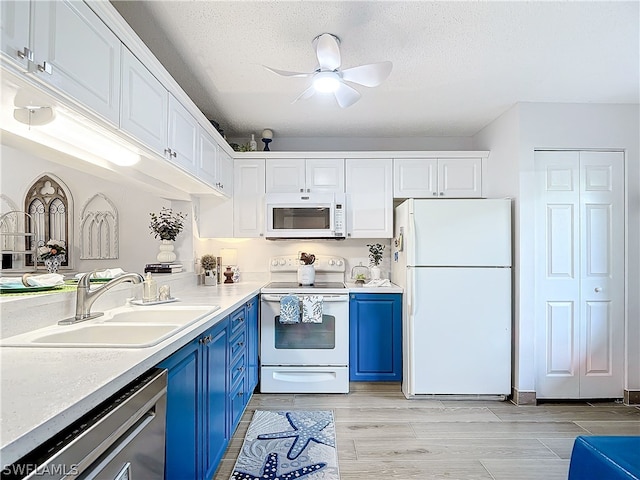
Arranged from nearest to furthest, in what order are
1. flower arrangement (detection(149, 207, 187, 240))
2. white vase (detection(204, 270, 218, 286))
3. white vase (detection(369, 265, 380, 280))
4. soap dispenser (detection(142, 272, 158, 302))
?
soap dispenser (detection(142, 272, 158, 302))
flower arrangement (detection(149, 207, 187, 240))
white vase (detection(204, 270, 218, 286))
white vase (detection(369, 265, 380, 280))

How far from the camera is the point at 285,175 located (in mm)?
3590

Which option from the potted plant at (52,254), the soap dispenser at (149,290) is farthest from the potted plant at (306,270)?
the potted plant at (52,254)

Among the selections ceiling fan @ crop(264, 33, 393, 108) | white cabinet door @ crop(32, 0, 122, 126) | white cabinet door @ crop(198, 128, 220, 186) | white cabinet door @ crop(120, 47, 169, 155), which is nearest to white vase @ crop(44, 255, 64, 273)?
white cabinet door @ crop(120, 47, 169, 155)

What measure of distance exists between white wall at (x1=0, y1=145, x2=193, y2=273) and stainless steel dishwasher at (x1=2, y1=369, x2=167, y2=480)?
1156 millimetres

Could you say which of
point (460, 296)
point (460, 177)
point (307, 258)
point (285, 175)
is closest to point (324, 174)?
point (285, 175)

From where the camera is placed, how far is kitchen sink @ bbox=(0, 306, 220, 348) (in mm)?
1277

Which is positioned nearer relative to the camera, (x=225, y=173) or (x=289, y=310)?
(x=289, y=310)

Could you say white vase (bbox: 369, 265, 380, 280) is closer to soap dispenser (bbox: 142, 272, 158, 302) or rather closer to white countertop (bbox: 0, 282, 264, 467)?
soap dispenser (bbox: 142, 272, 158, 302)

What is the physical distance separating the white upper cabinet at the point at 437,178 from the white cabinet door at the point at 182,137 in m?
1.93

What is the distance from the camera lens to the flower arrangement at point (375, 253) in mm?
3801

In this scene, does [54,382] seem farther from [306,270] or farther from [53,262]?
[306,270]

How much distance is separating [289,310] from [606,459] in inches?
84.8

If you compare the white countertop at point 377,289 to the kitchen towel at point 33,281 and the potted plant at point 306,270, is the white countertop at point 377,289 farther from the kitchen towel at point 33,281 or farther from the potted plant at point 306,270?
the kitchen towel at point 33,281

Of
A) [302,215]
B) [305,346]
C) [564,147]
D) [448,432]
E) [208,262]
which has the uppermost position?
[564,147]
